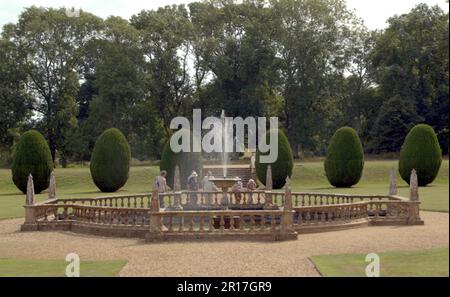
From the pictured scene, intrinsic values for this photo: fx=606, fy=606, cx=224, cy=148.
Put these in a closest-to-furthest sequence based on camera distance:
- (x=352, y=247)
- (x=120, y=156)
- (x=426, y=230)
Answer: (x=352, y=247) → (x=426, y=230) → (x=120, y=156)

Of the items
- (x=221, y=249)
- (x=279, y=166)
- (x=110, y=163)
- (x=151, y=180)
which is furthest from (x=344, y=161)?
(x=221, y=249)

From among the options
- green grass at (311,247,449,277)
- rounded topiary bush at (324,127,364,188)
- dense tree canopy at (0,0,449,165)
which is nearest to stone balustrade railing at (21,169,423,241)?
green grass at (311,247,449,277)

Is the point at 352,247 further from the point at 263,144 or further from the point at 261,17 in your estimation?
the point at 261,17

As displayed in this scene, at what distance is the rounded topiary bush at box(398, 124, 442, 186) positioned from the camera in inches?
1570

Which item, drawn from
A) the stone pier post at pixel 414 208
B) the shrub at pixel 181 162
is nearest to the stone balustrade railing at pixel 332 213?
the stone pier post at pixel 414 208

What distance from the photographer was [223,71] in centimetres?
6209

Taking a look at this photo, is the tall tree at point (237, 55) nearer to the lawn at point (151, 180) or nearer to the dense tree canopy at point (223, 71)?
the dense tree canopy at point (223, 71)

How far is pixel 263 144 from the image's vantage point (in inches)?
1619

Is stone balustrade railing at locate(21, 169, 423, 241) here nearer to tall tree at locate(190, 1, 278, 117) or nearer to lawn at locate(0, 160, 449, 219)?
lawn at locate(0, 160, 449, 219)

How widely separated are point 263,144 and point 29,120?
3097 cm

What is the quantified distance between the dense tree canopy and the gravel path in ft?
135

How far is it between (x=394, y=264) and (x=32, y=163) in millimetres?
31805

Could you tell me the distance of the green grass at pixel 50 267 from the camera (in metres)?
12.4

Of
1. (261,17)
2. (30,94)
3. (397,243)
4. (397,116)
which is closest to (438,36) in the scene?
(397,116)
